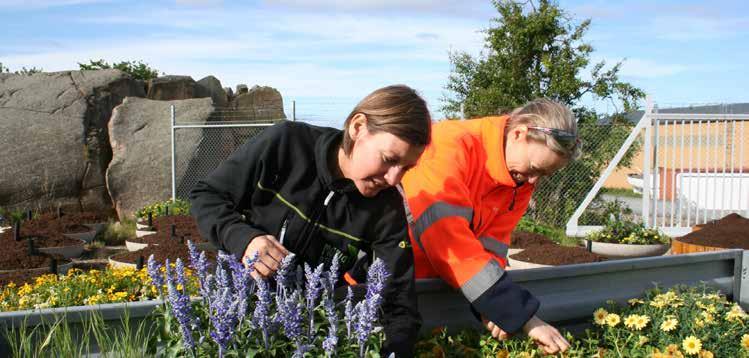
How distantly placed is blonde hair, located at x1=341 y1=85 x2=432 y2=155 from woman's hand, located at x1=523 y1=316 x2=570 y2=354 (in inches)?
28.2

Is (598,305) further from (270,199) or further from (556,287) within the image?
(270,199)

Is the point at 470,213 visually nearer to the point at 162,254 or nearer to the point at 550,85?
the point at 162,254

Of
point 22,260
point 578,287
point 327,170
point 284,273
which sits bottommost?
point 22,260

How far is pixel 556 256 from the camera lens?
6.79 metres

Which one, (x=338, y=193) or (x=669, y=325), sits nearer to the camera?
(x=338, y=193)

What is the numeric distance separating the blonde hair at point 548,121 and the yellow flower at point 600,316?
0.59 m

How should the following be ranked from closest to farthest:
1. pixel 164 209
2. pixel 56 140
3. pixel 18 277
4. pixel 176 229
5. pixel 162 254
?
1. pixel 18 277
2. pixel 162 254
3. pixel 176 229
4. pixel 164 209
5. pixel 56 140

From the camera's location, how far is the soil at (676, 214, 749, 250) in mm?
7207

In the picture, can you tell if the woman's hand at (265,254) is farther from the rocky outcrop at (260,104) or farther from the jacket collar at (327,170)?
the rocky outcrop at (260,104)

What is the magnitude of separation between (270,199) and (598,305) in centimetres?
138

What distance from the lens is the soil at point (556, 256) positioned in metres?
6.70

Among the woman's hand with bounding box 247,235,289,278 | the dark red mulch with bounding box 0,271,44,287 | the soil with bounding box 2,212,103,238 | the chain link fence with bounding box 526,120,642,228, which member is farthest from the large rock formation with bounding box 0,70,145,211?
the woman's hand with bounding box 247,235,289,278

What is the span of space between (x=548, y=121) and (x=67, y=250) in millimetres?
7104

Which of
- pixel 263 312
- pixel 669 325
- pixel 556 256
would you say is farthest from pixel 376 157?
pixel 556 256
